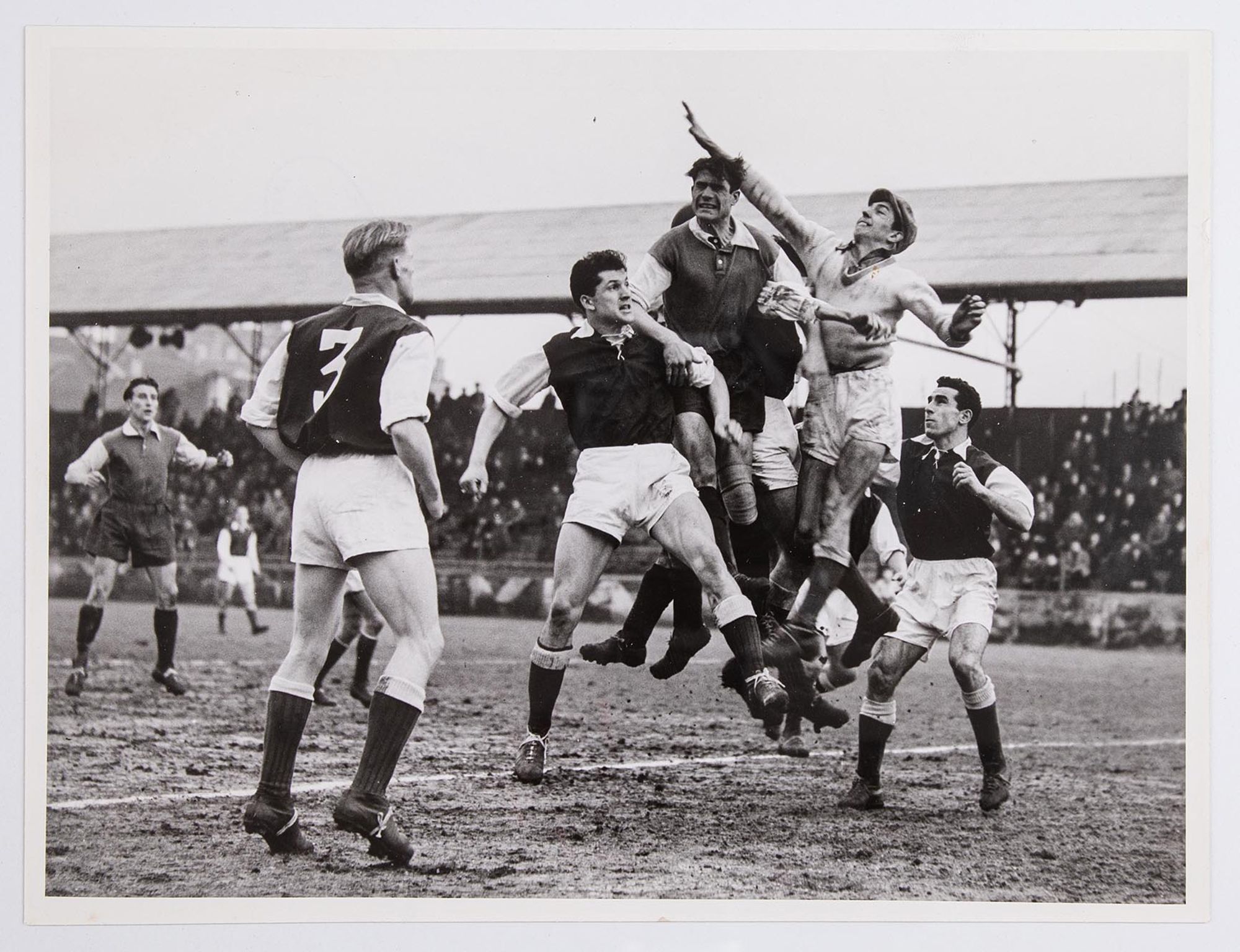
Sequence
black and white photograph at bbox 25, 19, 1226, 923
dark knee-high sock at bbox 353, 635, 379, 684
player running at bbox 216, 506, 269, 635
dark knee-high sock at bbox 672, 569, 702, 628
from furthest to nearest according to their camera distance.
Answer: dark knee-high sock at bbox 353, 635, 379, 684
player running at bbox 216, 506, 269, 635
dark knee-high sock at bbox 672, 569, 702, 628
black and white photograph at bbox 25, 19, 1226, 923

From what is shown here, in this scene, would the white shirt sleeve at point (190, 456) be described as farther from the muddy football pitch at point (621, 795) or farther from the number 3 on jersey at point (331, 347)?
the number 3 on jersey at point (331, 347)

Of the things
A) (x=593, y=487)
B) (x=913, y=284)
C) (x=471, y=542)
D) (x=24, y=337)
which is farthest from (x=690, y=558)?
(x=24, y=337)

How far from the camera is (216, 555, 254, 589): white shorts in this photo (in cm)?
583

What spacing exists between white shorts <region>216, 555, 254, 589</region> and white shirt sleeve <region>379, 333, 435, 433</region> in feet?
5.00

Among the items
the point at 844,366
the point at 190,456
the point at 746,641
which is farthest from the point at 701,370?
the point at 190,456

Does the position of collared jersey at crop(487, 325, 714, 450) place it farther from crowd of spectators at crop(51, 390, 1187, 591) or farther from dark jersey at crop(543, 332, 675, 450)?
crowd of spectators at crop(51, 390, 1187, 591)

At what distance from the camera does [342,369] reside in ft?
15.6

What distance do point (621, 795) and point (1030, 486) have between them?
204 centimetres

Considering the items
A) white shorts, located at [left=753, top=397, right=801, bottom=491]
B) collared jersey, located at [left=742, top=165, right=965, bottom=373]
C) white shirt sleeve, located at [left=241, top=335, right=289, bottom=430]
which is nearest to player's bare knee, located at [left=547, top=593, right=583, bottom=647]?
white shorts, located at [left=753, top=397, right=801, bottom=491]

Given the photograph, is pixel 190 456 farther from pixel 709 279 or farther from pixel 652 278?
pixel 709 279

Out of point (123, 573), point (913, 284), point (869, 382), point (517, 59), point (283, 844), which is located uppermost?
point (517, 59)

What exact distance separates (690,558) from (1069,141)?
2.31 meters

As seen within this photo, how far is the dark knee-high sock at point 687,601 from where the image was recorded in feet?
16.6

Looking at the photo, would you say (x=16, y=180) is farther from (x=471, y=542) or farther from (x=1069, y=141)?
(x=1069, y=141)
